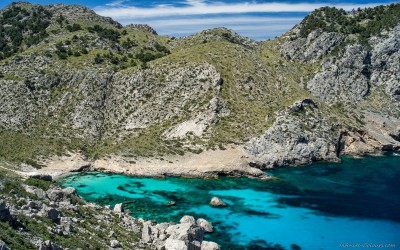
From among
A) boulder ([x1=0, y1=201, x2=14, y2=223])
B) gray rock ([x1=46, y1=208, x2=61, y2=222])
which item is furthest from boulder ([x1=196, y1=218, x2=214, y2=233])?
boulder ([x1=0, y1=201, x2=14, y2=223])

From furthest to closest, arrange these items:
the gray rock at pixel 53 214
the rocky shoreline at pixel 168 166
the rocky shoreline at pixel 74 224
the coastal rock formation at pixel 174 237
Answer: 1. the rocky shoreline at pixel 168 166
2. the coastal rock formation at pixel 174 237
3. the gray rock at pixel 53 214
4. the rocky shoreline at pixel 74 224

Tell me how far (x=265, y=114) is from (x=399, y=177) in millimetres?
35956

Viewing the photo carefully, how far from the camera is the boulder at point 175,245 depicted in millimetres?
37062

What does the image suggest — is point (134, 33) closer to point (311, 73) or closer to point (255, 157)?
point (311, 73)

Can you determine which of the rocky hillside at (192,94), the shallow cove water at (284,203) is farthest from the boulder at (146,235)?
the rocky hillside at (192,94)

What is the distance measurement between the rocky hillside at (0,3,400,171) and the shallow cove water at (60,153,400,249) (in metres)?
9.98

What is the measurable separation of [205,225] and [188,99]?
56.8 meters

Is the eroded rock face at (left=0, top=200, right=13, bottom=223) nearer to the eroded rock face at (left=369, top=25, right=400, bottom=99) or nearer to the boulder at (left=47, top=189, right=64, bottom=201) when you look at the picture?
the boulder at (left=47, top=189, right=64, bottom=201)

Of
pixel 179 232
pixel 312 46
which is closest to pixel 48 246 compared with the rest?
pixel 179 232

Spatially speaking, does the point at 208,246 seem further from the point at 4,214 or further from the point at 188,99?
the point at 188,99

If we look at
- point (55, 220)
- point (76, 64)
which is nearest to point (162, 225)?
point (55, 220)

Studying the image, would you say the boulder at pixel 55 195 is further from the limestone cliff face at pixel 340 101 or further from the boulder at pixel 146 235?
the limestone cliff face at pixel 340 101

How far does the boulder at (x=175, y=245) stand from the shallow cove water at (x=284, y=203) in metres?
14.5

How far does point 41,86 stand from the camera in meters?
107
